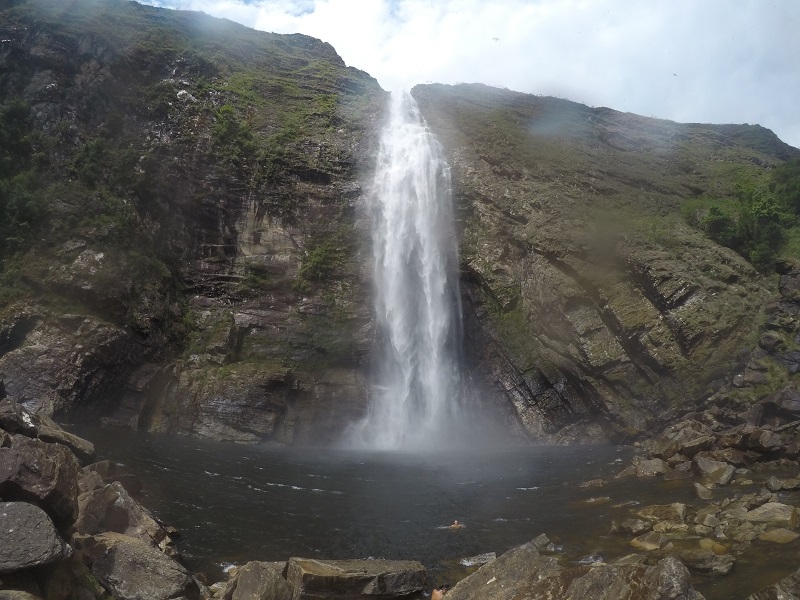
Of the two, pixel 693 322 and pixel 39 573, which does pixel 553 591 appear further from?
pixel 693 322

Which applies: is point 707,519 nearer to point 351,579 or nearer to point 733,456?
point 351,579

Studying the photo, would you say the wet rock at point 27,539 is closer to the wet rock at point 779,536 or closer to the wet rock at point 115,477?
the wet rock at point 115,477

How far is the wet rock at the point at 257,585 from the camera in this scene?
7.42m

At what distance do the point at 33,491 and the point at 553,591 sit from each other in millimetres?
6551

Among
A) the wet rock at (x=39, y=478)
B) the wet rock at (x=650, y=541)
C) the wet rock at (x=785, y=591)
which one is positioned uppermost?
the wet rock at (x=785, y=591)

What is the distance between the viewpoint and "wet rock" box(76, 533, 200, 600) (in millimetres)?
7254

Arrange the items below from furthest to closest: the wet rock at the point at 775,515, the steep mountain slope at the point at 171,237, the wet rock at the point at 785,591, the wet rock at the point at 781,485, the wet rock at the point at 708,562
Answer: the steep mountain slope at the point at 171,237
the wet rock at the point at 781,485
the wet rock at the point at 775,515
the wet rock at the point at 708,562
the wet rock at the point at 785,591

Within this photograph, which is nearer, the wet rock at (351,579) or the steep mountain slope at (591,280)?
the wet rock at (351,579)

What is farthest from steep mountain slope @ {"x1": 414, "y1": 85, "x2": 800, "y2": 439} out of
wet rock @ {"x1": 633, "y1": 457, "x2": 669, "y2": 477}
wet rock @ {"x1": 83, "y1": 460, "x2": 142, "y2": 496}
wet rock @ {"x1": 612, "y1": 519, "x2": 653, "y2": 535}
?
wet rock @ {"x1": 83, "y1": 460, "x2": 142, "y2": 496}

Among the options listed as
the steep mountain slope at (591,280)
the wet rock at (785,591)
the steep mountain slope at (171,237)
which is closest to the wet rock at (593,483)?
the wet rock at (785,591)

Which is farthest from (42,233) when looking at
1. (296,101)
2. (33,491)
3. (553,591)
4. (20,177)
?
(553,591)

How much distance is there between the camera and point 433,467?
22.7 meters

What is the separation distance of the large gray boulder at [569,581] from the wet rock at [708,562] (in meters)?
2.03

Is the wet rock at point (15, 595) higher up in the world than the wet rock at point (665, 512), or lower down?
higher up
